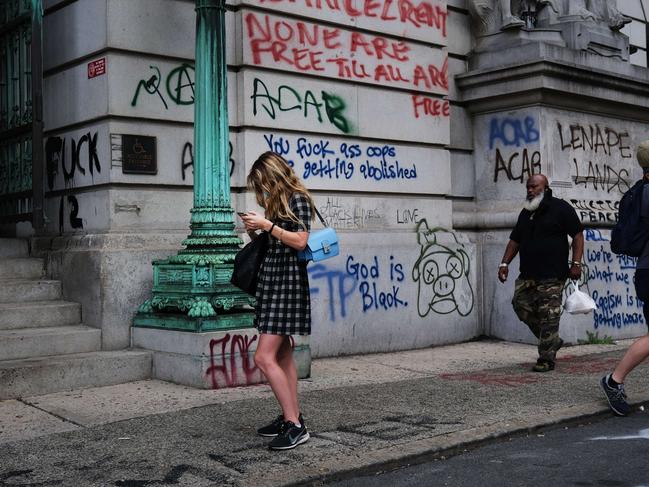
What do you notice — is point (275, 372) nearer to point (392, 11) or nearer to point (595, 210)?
point (392, 11)

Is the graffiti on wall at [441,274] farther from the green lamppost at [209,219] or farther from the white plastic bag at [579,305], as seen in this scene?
the green lamppost at [209,219]

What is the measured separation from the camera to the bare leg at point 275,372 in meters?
4.97

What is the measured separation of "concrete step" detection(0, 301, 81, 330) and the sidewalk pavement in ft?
3.53

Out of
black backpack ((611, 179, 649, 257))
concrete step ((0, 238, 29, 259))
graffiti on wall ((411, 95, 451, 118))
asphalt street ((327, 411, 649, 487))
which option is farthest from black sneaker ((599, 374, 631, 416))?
concrete step ((0, 238, 29, 259))

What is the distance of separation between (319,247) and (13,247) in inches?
184

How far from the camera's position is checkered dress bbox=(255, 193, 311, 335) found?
196 inches

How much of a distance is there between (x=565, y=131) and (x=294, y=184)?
6237 millimetres

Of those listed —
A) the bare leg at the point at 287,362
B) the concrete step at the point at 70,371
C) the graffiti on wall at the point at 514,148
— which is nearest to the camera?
the bare leg at the point at 287,362

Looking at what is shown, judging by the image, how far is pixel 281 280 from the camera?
505cm

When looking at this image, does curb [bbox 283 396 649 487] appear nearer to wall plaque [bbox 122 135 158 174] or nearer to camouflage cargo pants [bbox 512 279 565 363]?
camouflage cargo pants [bbox 512 279 565 363]

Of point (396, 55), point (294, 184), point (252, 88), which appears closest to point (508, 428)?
point (294, 184)

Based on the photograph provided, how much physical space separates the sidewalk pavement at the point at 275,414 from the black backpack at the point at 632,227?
3.89ft

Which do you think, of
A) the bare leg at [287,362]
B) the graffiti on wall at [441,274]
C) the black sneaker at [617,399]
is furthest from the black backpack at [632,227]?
the graffiti on wall at [441,274]

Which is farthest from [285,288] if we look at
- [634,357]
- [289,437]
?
[634,357]
